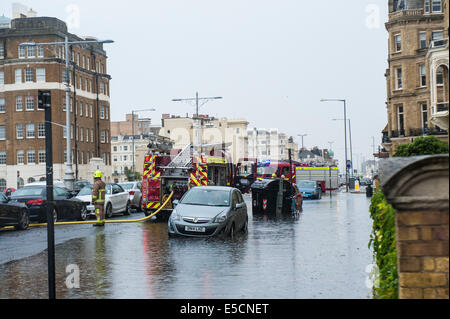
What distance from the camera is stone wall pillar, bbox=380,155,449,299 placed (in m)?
5.21

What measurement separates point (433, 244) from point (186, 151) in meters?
22.3

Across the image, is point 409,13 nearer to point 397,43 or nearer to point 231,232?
point 397,43

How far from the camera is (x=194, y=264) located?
13.0 metres

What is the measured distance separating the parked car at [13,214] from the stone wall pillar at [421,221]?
18.5 m

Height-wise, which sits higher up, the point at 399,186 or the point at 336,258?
the point at 399,186

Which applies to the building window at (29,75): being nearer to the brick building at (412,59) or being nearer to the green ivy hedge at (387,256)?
the brick building at (412,59)

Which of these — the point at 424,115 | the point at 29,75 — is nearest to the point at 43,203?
the point at 424,115

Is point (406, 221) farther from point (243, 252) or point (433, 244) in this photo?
point (243, 252)

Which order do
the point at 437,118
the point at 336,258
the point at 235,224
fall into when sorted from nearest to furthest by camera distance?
the point at 336,258 → the point at 235,224 → the point at 437,118

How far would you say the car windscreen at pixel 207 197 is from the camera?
19109mm

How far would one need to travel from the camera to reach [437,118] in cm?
4203

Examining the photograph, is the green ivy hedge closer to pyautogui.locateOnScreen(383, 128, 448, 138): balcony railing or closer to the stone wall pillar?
the stone wall pillar

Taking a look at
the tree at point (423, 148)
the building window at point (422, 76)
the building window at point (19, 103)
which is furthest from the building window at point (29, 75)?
the tree at point (423, 148)

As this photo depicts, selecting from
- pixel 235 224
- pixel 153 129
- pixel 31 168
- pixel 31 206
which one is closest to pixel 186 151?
pixel 31 206
